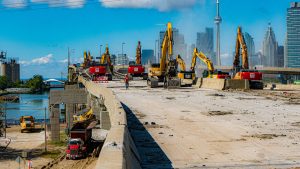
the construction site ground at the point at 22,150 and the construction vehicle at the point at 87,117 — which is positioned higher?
the construction vehicle at the point at 87,117

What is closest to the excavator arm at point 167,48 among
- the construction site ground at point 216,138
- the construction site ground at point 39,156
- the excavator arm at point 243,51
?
the excavator arm at point 243,51

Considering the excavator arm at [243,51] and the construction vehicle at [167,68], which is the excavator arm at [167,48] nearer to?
the construction vehicle at [167,68]

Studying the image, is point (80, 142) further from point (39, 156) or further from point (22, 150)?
point (22, 150)

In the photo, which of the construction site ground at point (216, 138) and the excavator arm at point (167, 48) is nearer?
the construction site ground at point (216, 138)

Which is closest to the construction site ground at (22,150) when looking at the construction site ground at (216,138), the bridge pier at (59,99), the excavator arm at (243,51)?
the bridge pier at (59,99)

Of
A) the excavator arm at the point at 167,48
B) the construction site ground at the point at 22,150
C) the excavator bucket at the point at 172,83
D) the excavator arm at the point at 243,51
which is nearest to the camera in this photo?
the construction site ground at the point at 22,150

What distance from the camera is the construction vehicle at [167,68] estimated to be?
59.2 m

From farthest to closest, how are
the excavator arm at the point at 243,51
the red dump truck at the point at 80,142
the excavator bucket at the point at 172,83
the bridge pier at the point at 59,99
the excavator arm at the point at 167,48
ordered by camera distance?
the excavator arm at the point at 243,51, the excavator arm at the point at 167,48, the excavator bucket at the point at 172,83, the bridge pier at the point at 59,99, the red dump truck at the point at 80,142

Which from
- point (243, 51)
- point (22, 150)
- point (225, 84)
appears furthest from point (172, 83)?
point (22, 150)

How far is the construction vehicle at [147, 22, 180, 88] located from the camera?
194 ft

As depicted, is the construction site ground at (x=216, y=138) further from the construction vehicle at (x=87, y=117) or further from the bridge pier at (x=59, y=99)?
the bridge pier at (x=59, y=99)

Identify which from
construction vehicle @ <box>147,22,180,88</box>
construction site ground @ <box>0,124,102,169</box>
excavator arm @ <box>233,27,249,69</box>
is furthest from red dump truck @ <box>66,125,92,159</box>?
excavator arm @ <box>233,27,249,69</box>

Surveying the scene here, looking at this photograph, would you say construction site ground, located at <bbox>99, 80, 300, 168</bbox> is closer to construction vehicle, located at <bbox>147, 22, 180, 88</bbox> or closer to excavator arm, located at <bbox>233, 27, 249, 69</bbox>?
A: construction vehicle, located at <bbox>147, 22, 180, 88</bbox>

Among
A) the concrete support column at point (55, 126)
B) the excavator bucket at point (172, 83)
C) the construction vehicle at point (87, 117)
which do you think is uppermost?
the excavator bucket at point (172, 83)
